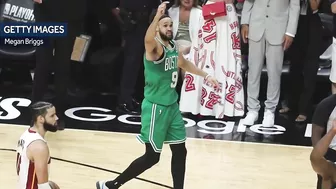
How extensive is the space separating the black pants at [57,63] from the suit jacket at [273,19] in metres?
1.95

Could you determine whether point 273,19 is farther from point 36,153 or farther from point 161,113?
point 36,153

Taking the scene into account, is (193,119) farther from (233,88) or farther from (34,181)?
(34,181)

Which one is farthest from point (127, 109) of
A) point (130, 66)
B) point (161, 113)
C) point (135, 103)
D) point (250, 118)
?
point (161, 113)

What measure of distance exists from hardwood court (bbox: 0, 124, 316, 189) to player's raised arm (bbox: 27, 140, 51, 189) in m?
1.69

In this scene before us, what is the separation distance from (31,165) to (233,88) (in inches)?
151

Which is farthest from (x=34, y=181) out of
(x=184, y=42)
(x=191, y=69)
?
(x=184, y=42)

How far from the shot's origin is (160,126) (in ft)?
18.2

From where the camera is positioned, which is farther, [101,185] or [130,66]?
[130,66]

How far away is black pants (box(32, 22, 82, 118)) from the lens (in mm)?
7578

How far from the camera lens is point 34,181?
452 centimetres

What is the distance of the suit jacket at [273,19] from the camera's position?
7.53 meters

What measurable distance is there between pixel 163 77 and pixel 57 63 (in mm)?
2408

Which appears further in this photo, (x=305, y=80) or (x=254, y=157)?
(x=305, y=80)

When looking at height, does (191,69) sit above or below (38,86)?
above
